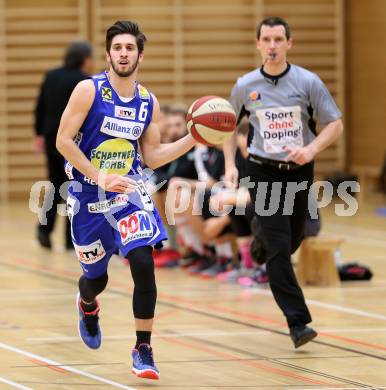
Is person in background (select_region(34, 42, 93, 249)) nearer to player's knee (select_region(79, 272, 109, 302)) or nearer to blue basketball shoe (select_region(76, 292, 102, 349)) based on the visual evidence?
blue basketball shoe (select_region(76, 292, 102, 349))

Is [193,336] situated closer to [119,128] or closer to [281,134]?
[281,134]

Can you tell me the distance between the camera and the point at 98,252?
5941 millimetres

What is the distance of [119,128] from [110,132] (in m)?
0.06

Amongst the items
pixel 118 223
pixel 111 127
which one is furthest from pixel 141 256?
pixel 111 127

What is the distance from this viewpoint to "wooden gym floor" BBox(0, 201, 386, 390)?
5.63 metres

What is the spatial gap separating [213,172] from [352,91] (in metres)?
Result: 8.21

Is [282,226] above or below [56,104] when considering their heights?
below

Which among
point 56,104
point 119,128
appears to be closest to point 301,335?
point 119,128

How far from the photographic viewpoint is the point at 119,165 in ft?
19.1

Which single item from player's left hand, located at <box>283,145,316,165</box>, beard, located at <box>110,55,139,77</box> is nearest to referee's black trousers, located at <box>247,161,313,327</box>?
player's left hand, located at <box>283,145,316,165</box>

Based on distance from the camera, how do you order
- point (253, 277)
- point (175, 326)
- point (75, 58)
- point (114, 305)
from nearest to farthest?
point (175, 326)
point (114, 305)
point (253, 277)
point (75, 58)

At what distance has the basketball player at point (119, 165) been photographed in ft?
18.4

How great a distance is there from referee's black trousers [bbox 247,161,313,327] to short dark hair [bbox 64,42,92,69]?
522 cm

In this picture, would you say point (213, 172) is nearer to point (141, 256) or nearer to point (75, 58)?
point (75, 58)
